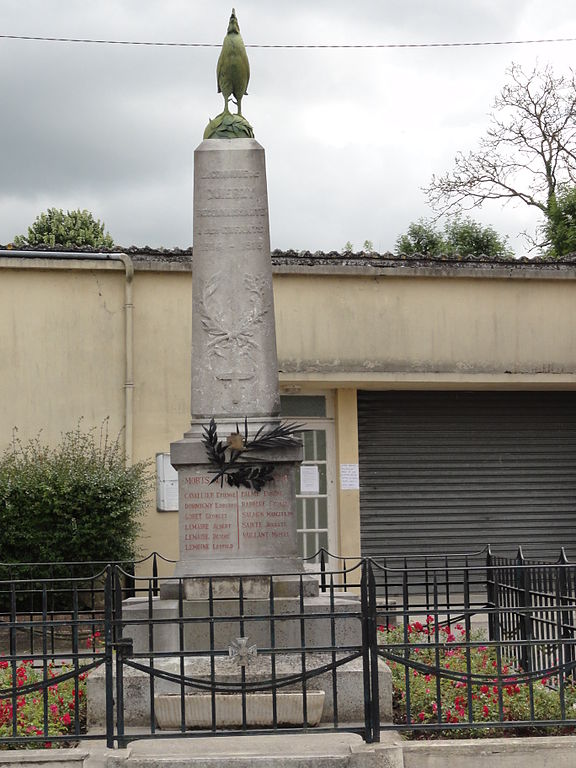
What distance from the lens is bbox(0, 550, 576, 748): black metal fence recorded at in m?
6.77

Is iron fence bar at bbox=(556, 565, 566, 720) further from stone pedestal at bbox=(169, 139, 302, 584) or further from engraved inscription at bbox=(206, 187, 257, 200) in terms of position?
engraved inscription at bbox=(206, 187, 257, 200)

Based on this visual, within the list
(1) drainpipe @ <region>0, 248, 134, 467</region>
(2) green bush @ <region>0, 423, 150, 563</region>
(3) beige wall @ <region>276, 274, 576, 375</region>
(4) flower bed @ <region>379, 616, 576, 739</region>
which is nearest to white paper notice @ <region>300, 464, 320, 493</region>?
(3) beige wall @ <region>276, 274, 576, 375</region>

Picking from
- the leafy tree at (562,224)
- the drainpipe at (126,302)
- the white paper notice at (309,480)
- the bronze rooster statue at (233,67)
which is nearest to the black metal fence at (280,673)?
the bronze rooster statue at (233,67)

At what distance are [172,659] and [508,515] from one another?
947cm

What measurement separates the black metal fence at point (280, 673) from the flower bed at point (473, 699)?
0.01 meters

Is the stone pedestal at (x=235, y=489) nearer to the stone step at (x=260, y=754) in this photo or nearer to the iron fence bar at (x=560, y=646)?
the stone step at (x=260, y=754)

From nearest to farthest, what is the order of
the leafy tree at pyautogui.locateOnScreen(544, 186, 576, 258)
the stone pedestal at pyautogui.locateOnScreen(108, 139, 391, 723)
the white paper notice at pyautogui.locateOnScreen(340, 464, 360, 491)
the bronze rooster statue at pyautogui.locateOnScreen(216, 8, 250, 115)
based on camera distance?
the stone pedestal at pyautogui.locateOnScreen(108, 139, 391, 723)
the bronze rooster statue at pyautogui.locateOnScreen(216, 8, 250, 115)
the white paper notice at pyautogui.locateOnScreen(340, 464, 360, 491)
the leafy tree at pyautogui.locateOnScreen(544, 186, 576, 258)

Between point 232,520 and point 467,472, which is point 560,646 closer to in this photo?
point 232,520

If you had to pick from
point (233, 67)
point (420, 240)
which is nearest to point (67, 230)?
point (420, 240)

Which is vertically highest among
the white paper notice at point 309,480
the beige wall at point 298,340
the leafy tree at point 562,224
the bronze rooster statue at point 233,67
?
the leafy tree at point 562,224

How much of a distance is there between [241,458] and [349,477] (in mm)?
7017

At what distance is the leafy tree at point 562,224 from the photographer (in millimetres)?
26641

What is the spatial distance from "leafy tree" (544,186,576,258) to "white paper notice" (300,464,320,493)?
42.0 feet

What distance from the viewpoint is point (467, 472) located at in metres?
16.4
